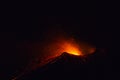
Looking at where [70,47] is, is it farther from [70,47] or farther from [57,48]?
[57,48]

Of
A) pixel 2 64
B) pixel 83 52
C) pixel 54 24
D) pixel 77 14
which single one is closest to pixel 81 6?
pixel 77 14

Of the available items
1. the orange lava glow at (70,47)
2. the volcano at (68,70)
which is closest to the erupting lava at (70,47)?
the orange lava glow at (70,47)

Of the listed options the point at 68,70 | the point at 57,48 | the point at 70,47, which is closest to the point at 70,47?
the point at 70,47

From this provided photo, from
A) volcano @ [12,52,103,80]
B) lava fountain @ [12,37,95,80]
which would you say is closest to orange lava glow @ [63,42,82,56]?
lava fountain @ [12,37,95,80]

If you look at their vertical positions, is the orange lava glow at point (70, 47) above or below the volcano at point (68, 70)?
above

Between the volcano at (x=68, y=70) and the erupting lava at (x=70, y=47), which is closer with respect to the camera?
the volcano at (x=68, y=70)

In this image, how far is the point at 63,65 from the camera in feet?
25.5

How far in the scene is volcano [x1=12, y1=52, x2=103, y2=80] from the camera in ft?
24.5

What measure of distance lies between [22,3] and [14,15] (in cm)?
58

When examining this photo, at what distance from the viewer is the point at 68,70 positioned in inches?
299

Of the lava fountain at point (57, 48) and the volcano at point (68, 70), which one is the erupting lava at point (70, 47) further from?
the volcano at point (68, 70)

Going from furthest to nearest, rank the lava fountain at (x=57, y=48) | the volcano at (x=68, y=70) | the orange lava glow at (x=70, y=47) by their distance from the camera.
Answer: the lava fountain at (x=57, y=48) → the orange lava glow at (x=70, y=47) → the volcano at (x=68, y=70)

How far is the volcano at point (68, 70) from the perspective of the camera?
7477 millimetres

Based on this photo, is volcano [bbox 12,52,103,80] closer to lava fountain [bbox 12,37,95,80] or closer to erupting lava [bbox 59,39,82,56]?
erupting lava [bbox 59,39,82,56]
